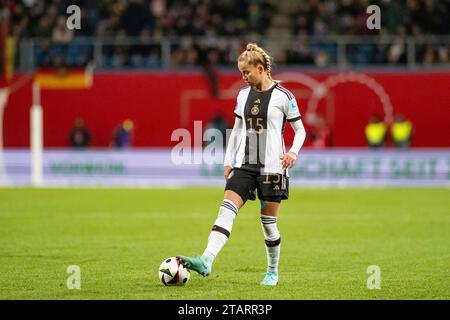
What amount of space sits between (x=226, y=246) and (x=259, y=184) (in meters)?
4.42

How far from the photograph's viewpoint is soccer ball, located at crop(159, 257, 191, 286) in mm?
9392

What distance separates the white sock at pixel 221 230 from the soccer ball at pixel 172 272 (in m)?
0.28

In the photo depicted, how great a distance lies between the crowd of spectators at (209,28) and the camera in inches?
1222

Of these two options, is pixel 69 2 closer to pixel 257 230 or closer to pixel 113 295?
pixel 257 230

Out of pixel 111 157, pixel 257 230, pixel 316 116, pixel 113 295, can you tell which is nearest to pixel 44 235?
pixel 257 230

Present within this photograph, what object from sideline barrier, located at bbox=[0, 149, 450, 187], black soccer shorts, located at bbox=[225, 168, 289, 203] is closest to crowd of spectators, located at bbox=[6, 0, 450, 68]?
sideline barrier, located at bbox=[0, 149, 450, 187]

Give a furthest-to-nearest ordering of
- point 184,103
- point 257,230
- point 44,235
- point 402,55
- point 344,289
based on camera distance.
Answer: point 184,103 → point 402,55 → point 257,230 → point 44,235 → point 344,289

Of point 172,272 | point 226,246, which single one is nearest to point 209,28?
point 226,246

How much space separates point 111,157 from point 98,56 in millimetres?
7224

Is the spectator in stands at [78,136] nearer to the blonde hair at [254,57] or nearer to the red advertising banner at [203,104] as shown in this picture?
the red advertising banner at [203,104]

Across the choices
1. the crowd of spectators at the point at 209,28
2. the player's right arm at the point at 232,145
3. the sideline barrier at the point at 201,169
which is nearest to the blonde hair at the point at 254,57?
the player's right arm at the point at 232,145

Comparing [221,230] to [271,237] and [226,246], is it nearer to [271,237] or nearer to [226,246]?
[271,237]

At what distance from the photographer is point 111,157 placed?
2666cm

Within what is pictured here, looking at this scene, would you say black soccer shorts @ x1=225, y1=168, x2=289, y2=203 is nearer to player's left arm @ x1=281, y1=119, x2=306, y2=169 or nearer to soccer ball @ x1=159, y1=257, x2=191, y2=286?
player's left arm @ x1=281, y1=119, x2=306, y2=169
